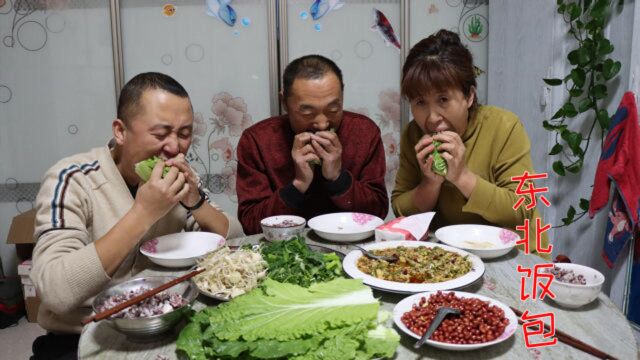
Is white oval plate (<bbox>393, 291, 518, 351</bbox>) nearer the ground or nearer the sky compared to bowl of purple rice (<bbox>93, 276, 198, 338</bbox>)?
nearer the ground

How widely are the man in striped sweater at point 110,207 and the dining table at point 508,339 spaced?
0.32 metres

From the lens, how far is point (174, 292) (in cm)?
143

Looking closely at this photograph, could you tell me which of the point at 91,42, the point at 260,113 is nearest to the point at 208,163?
the point at 260,113

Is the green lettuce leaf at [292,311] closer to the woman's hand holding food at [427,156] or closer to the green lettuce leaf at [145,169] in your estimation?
the green lettuce leaf at [145,169]

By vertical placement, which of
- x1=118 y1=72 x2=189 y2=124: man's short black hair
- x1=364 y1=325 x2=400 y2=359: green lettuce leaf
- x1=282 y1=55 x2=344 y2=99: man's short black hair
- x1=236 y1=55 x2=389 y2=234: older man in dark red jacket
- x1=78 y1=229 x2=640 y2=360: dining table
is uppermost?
x1=282 y1=55 x2=344 y2=99: man's short black hair

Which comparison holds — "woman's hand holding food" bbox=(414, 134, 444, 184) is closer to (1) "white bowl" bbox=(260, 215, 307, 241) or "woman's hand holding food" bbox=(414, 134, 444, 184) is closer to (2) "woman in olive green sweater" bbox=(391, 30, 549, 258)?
(2) "woman in olive green sweater" bbox=(391, 30, 549, 258)

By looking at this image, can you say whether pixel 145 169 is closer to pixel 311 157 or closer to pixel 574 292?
pixel 311 157

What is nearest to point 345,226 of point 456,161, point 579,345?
point 456,161

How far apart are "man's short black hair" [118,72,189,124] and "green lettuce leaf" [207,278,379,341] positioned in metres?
1.00

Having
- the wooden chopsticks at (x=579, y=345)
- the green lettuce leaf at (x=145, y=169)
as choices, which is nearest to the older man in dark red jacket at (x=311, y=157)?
the green lettuce leaf at (x=145, y=169)

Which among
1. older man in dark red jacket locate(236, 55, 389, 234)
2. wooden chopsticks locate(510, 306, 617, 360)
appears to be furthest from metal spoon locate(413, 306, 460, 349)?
older man in dark red jacket locate(236, 55, 389, 234)

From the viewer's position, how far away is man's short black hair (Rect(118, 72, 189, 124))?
1938 mm

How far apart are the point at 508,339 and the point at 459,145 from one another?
3.50ft

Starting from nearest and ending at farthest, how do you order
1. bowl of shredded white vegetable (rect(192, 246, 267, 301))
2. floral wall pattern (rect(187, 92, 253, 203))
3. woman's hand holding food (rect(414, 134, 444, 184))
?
bowl of shredded white vegetable (rect(192, 246, 267, 301)) → woman's hand holding food (rect(414, 134, 444, 184)) → floral wall pattern (rect(187, 92, 253, 203))
